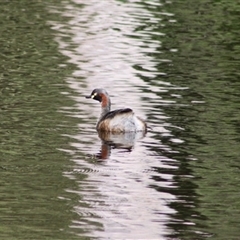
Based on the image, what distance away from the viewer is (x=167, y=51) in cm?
2911

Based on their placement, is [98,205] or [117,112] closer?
[98,205]

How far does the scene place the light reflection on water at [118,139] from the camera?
1386cm

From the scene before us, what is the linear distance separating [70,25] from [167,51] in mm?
6017

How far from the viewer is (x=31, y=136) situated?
18500mm

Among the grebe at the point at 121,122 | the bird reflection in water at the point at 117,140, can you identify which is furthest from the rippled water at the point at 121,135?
the grebe at the point at 121,122

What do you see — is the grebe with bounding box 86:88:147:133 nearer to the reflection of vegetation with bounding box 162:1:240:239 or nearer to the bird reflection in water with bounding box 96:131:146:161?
the bird reflection in water with bounding box 96:131:146:161

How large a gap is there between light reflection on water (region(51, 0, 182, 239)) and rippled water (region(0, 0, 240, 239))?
0.08 feet

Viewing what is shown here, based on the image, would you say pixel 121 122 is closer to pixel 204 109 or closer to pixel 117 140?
pixel 117 140

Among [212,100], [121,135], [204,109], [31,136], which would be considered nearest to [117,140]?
[121,135]

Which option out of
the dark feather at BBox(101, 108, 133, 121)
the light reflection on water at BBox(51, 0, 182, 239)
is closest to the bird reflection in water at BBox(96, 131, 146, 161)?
the light reflection on water at BBox(51, 0, 182, 239)

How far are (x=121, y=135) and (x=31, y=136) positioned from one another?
1944 mm

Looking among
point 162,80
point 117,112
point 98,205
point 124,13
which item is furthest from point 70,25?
point 98,205

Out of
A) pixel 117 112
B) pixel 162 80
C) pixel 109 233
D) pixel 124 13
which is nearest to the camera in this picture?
pixel 109 233

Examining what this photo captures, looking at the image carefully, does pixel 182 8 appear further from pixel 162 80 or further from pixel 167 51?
pixel 162 80
